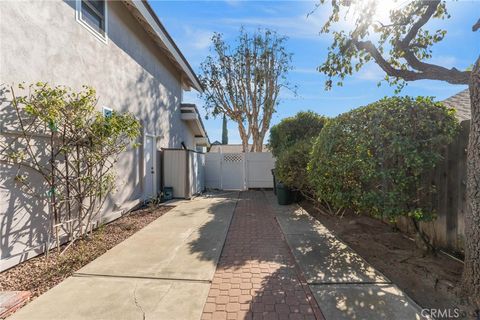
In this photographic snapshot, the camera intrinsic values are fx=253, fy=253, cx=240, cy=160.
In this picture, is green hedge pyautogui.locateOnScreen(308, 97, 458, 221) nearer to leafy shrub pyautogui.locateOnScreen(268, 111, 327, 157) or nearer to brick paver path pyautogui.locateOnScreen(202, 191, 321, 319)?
brick paver path pyautogui.locateOnScreen(202, 191, 321, 319)

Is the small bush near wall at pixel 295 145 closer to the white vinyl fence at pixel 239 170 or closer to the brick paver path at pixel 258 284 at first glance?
the white vinyl fence at pixel 239 170

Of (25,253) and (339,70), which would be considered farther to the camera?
(339,70)

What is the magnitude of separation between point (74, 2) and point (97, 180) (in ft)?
11.5

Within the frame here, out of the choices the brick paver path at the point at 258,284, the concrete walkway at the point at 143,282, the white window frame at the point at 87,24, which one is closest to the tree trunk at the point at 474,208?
the brick paver path at the point at 258,284

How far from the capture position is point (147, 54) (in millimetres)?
8469

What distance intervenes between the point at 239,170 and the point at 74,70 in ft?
32.1

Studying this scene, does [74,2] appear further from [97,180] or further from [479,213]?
[479,213]

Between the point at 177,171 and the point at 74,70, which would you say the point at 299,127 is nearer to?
the point at 177,171

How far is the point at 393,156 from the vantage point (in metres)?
3.70

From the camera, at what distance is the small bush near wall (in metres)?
7.62

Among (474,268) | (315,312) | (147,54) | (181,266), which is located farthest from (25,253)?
(147,54)

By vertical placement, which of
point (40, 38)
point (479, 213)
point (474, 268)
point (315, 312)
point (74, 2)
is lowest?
point (315, 312)

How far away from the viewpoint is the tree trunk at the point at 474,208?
2635mm

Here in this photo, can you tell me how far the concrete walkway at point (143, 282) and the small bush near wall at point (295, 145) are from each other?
323 centimetres
